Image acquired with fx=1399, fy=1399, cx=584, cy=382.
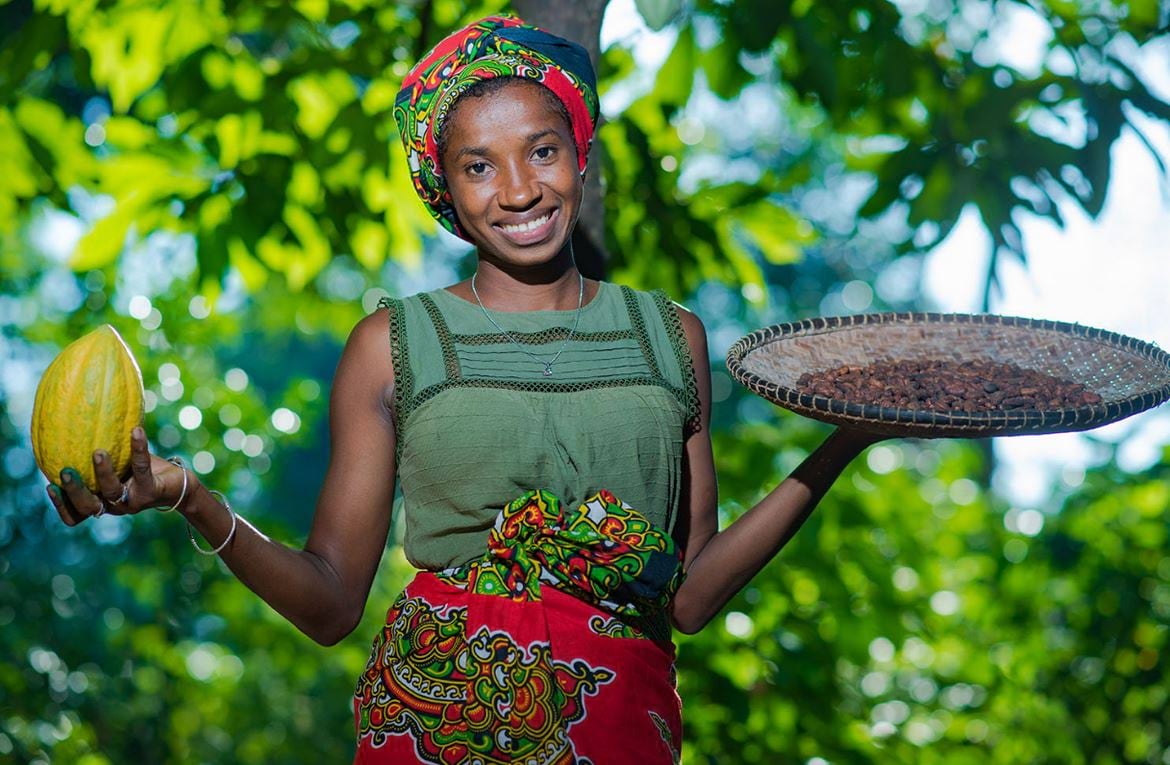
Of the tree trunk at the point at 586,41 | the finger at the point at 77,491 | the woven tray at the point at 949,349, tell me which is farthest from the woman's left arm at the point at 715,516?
the finger at the point at 77,491

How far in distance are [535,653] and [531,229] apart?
0.63 metres

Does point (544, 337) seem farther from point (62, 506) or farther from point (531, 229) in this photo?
point (62, 506)

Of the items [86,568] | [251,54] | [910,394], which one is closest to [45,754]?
[86,568]

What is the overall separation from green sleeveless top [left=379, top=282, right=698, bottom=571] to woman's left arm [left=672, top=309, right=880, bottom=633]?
0.08 metres

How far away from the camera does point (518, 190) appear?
81.6 inches

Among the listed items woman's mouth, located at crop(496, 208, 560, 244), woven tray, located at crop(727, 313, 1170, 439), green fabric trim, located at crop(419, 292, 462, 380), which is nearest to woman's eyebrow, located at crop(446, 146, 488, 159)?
woman's mouth, located at crop(496, 208, 560, 244)

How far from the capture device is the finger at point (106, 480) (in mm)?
1755

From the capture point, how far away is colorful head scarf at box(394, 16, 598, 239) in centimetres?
212

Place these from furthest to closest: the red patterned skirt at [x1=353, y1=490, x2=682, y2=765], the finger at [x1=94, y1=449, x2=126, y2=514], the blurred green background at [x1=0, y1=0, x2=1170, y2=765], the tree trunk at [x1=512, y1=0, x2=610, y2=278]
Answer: the blurred green background at [x1=0, y1=0, x2=1170, y2=765]
the tree trunk at [x1=512, y1=0, x2=610, y2=278]
the red patterned skirt at [x1=353, y1=490, x2=682, y2=765]
the finger at [x1=94, y1=449, x2=126, y2=514]

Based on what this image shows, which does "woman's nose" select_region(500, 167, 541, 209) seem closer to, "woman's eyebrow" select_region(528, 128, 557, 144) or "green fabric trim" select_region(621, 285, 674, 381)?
"woman's eyebrow" select_region(528, 128, 557, 144)

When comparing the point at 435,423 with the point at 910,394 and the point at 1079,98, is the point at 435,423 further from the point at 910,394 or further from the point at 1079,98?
the point at 1079,98

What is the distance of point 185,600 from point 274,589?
386 centimetres

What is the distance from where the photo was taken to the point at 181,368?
4.97m

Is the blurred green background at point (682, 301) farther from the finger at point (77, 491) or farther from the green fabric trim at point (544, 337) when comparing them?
the finger at point (77, 491)
